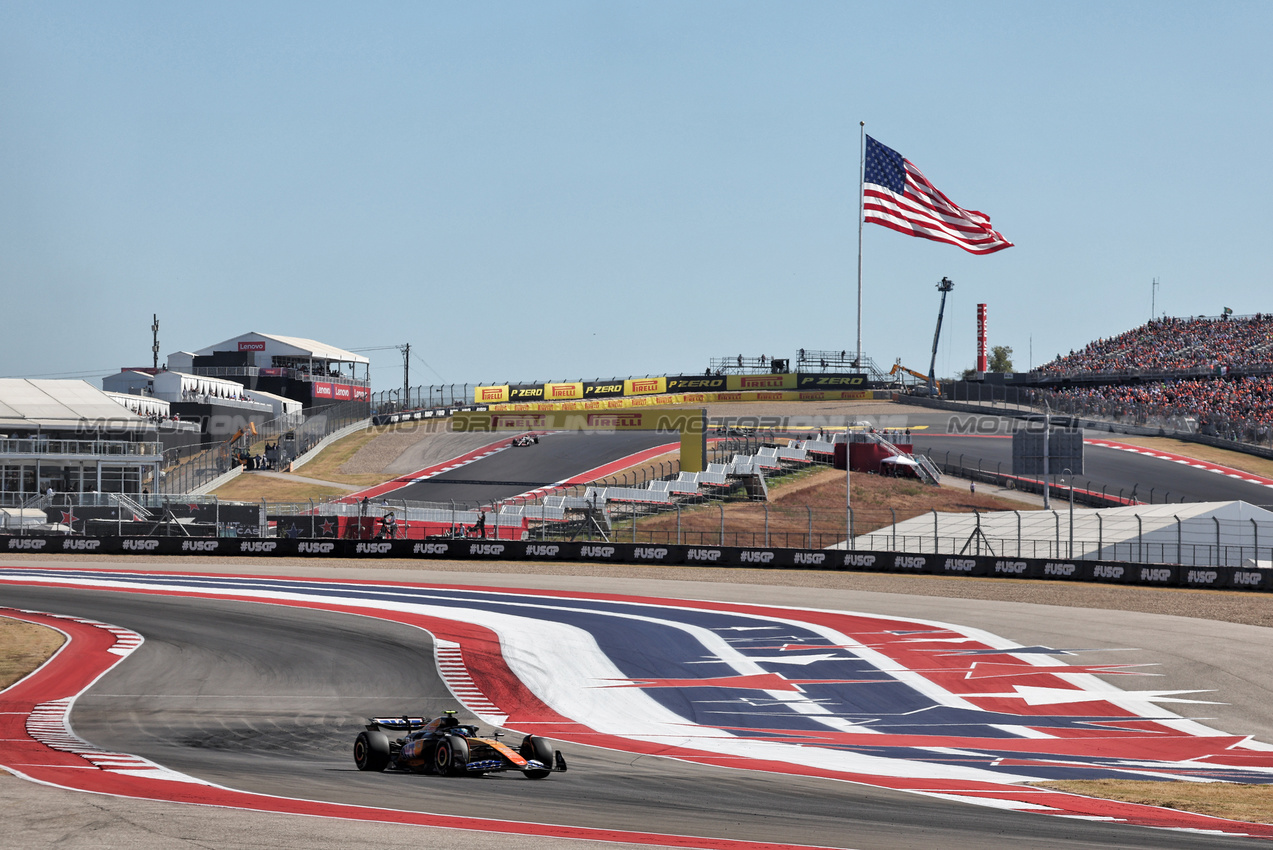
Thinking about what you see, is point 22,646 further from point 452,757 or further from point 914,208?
point 914,208

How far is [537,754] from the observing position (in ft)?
38.9

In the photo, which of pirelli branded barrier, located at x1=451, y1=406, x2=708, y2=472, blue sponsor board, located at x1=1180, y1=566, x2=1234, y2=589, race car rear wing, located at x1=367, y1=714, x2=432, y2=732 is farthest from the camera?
pirelli branded barrier, located at x1=451, y1=406, x2=708, y2=472

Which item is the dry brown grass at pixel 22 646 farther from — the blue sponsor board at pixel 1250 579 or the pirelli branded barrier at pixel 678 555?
the blue sponsor board at pixel 1250 579

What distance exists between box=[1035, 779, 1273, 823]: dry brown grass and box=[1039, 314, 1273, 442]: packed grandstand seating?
186 feet

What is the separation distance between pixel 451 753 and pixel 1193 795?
729 centimetres

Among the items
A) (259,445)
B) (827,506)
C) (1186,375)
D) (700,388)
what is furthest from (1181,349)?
(259,445)

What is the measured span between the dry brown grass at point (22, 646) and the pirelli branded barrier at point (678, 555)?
654 inches

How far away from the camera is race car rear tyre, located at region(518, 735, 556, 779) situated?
461 inches

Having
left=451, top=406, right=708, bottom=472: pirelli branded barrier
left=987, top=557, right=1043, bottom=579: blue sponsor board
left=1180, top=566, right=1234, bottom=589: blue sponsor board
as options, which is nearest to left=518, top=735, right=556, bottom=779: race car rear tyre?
left=1180, top=566, right=1234, bottom=589: blue sponsor board

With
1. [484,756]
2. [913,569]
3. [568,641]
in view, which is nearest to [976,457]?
[913,569]

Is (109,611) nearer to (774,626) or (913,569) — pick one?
(774,626)

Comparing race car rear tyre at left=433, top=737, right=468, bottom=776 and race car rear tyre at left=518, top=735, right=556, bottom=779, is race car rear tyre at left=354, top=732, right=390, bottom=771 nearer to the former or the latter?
race car rear tyre at left=433, top=737, right=468, bottom=776

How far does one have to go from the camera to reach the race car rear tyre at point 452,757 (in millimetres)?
11851

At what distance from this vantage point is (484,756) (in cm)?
1198
